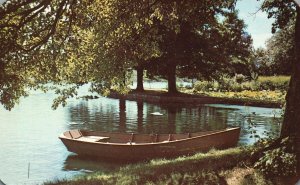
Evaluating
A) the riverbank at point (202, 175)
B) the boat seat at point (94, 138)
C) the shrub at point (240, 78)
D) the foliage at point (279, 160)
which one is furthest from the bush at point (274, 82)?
the boat seat at point (94, 138)

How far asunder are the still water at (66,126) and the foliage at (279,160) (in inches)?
29.4

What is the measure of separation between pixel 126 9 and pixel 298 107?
334 cm

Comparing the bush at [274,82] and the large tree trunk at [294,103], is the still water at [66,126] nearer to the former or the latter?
the large tree trunk at [294,103]

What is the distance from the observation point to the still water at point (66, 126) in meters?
6.65

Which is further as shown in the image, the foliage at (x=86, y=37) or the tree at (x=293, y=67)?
the foliage at (x=86, y=37)

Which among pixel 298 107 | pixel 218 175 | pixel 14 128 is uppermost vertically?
pixel 298 107

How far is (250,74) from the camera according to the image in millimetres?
5621

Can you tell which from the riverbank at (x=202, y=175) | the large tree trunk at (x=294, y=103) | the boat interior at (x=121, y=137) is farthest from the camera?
the boat interior at (x=121, y=137)

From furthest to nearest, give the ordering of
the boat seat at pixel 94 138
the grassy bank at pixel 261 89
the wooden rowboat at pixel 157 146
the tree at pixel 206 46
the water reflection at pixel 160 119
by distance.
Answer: the boat seat at pixel 94 138 < the wooden rowboat at pixel 157 146 < the water reflection at pixel 160 119 < the tree at pixel 206 46 < the grassy bank at pixel 261 89

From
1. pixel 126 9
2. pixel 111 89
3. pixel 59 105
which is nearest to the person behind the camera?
pixel 126 9

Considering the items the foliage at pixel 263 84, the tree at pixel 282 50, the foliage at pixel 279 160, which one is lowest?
the foliage at pixel 279 160

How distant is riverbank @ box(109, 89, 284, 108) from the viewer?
6.20 metres

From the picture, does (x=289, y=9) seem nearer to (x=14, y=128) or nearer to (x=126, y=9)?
(x=126, y=9)

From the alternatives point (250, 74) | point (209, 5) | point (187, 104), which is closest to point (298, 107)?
point (250, 74)
